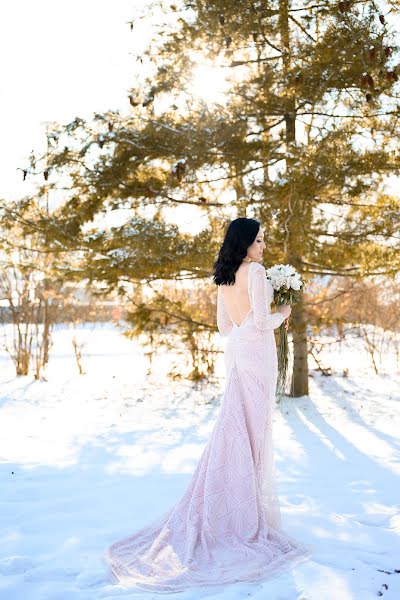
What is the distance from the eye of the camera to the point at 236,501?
3.30 metres

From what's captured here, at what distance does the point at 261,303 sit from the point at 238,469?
0.98 meters

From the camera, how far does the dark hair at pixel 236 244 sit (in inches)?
137

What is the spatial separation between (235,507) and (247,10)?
5.81 metres

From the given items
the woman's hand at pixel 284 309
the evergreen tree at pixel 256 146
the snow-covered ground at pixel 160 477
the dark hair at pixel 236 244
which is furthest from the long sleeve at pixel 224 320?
the evergreen tree at pixel 256 146

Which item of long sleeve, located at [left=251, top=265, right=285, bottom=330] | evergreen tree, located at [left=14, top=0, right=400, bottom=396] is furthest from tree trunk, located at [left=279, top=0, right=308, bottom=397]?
long sleeve, located at [left=251, top=265, right=285, bottom=330]

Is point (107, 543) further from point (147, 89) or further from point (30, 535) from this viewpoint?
point (147, 89)

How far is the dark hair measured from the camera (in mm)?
3473

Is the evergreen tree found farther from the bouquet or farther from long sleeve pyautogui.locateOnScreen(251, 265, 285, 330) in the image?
long sleeve pyautogui.locateOnScreen(251, 265, 285, 330)

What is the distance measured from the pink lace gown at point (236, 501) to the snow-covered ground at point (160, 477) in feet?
0.53

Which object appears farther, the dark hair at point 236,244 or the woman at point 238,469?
the dark hair at point 236,244

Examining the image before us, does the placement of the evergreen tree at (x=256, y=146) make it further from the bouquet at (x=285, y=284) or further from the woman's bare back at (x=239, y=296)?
the woman's bare back at (x=239, y=296)

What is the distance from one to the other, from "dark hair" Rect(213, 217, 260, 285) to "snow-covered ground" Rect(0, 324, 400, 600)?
5.29 feet

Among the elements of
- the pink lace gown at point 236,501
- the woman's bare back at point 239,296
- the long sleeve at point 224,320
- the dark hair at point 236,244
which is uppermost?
the dark hair at point 236,244

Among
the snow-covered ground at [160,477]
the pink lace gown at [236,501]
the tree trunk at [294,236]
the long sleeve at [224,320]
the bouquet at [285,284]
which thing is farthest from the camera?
the tree trunk at [294,236]
